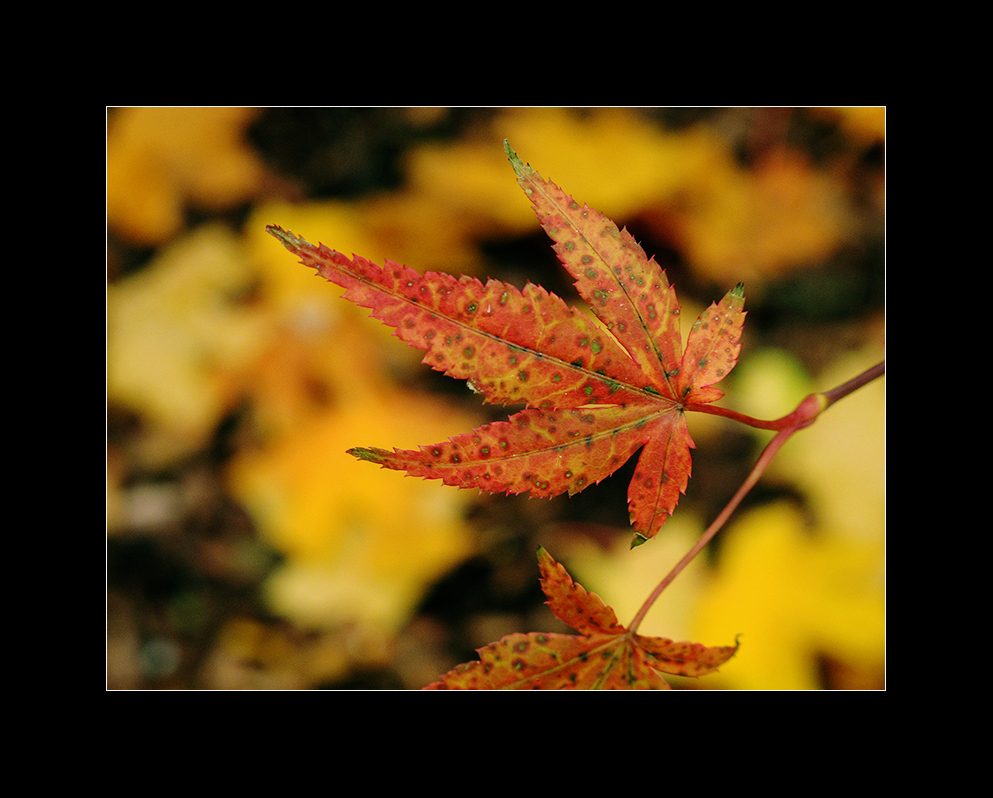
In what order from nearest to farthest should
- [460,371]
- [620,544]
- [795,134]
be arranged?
[460,371], [795,134], [620,544]

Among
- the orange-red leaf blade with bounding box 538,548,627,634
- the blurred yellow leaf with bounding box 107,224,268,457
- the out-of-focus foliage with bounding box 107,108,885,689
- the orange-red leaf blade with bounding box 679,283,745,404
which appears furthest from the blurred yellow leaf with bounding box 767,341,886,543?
the blurred yellow leaf with bounding box 107,224,268,457

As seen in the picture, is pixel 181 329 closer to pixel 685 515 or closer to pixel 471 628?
pixel 471 628

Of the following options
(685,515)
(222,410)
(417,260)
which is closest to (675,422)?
(685,515)

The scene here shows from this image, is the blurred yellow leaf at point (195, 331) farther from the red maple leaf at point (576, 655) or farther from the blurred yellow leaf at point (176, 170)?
the red maple leaf at point (576, 655)

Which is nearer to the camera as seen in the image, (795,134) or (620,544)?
(795,134)

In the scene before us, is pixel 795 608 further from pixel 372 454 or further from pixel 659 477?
pixel 372 454

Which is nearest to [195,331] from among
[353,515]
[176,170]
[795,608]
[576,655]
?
[176,170]
